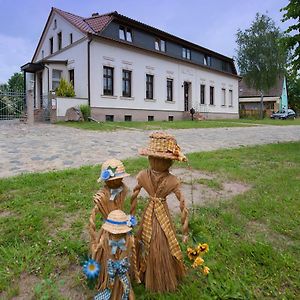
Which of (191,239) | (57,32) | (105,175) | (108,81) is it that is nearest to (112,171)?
(105,175)

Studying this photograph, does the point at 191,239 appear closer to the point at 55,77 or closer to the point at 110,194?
the point at 110,194

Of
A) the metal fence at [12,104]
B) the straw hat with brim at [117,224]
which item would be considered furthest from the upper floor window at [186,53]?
the straw hat with brim at [117,224]

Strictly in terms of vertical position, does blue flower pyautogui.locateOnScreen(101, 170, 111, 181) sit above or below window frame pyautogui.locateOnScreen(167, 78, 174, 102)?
below

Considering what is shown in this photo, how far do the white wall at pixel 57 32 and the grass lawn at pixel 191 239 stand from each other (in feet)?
63.9

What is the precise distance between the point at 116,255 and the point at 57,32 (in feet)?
85.9

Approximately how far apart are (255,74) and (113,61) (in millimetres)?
22848

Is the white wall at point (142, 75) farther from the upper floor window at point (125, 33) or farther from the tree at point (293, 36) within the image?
the tree at point (293, 36)

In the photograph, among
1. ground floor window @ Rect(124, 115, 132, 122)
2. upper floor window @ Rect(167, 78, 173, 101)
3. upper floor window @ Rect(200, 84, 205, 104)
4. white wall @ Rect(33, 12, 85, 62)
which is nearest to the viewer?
white wall @ Rect(33, 12, 85, 62)

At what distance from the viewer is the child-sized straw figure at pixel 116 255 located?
1.95 metres

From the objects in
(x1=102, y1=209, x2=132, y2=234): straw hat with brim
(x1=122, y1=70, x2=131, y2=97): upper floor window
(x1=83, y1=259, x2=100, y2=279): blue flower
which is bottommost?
(x1=83, y1=259, x2=100, y2=279): blue flower

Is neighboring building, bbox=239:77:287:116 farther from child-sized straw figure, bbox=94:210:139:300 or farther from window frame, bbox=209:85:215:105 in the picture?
child-sized straw figure, bbox=94:210:139:300

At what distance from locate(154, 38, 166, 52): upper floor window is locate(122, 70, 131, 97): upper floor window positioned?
4.19m

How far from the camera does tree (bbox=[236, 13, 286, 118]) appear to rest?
37.4m

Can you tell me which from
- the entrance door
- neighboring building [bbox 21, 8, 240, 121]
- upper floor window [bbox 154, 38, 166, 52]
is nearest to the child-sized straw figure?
neighboring building [bbox 21, 8, 240, 121]
